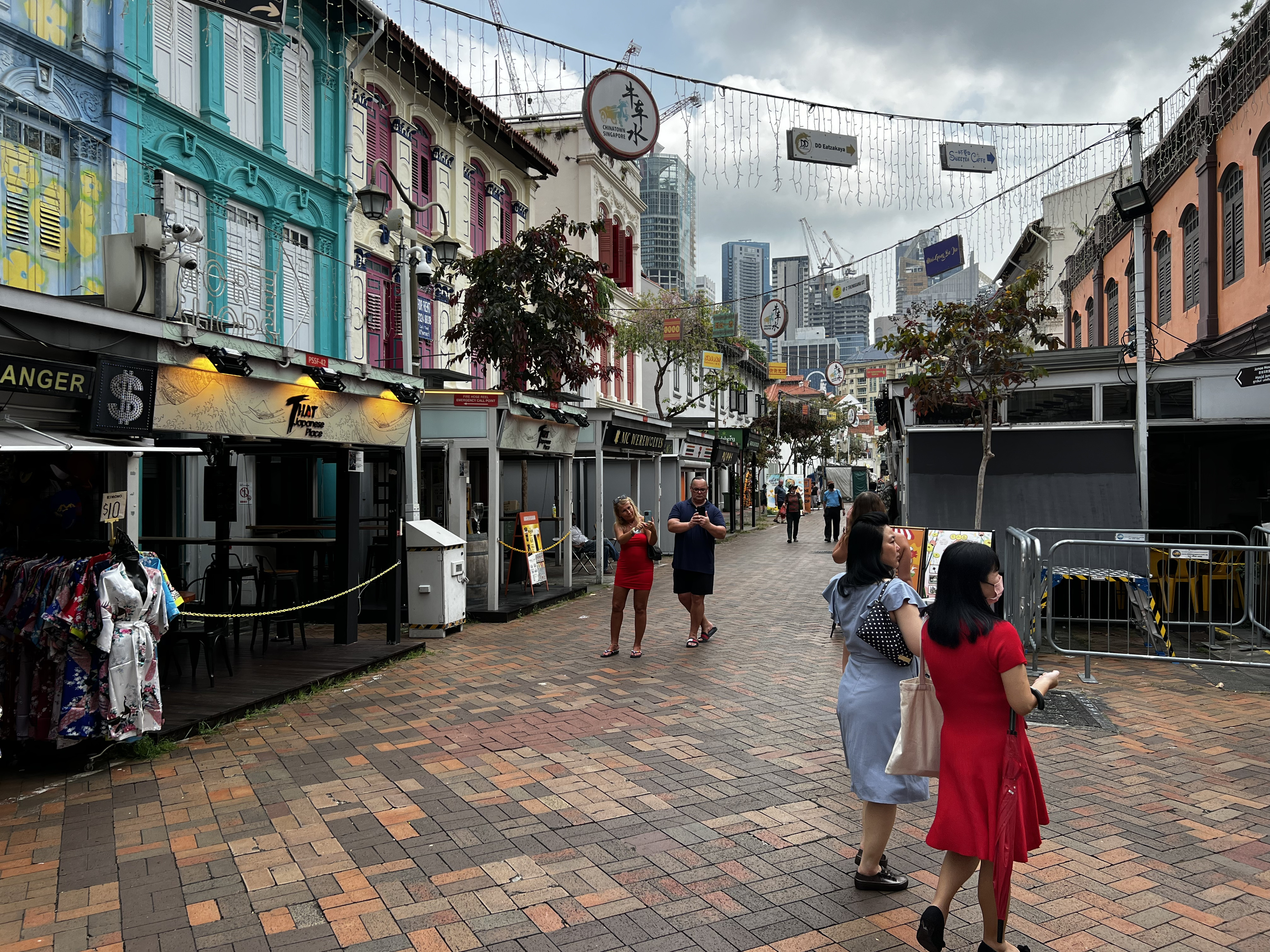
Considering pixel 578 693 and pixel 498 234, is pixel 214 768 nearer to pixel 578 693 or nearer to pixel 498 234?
pixel 578 693

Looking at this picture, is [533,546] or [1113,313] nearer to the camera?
[533,546]

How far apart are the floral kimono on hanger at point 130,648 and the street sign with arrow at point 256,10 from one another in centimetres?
362

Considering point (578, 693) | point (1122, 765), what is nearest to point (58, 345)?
point (578, 693)

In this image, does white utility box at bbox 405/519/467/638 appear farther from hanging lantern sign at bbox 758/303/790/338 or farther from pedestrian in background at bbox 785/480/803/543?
pedestrian in background at bbox 785/480/803/543

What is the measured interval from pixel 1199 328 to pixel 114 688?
16219 millimetres

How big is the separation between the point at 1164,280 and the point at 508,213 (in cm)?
1421

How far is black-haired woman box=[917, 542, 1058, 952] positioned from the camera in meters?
3.23

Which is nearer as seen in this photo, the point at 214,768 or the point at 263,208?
the point at 214,768

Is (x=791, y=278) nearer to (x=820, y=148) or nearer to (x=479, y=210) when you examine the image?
(x=479, y=210)

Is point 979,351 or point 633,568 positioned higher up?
point 979,351

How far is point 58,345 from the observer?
18.8 ft

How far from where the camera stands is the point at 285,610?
757 cm

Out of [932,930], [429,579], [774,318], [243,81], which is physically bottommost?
[932,930]

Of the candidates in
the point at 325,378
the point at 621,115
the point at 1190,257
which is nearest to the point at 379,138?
the point at 325,378
